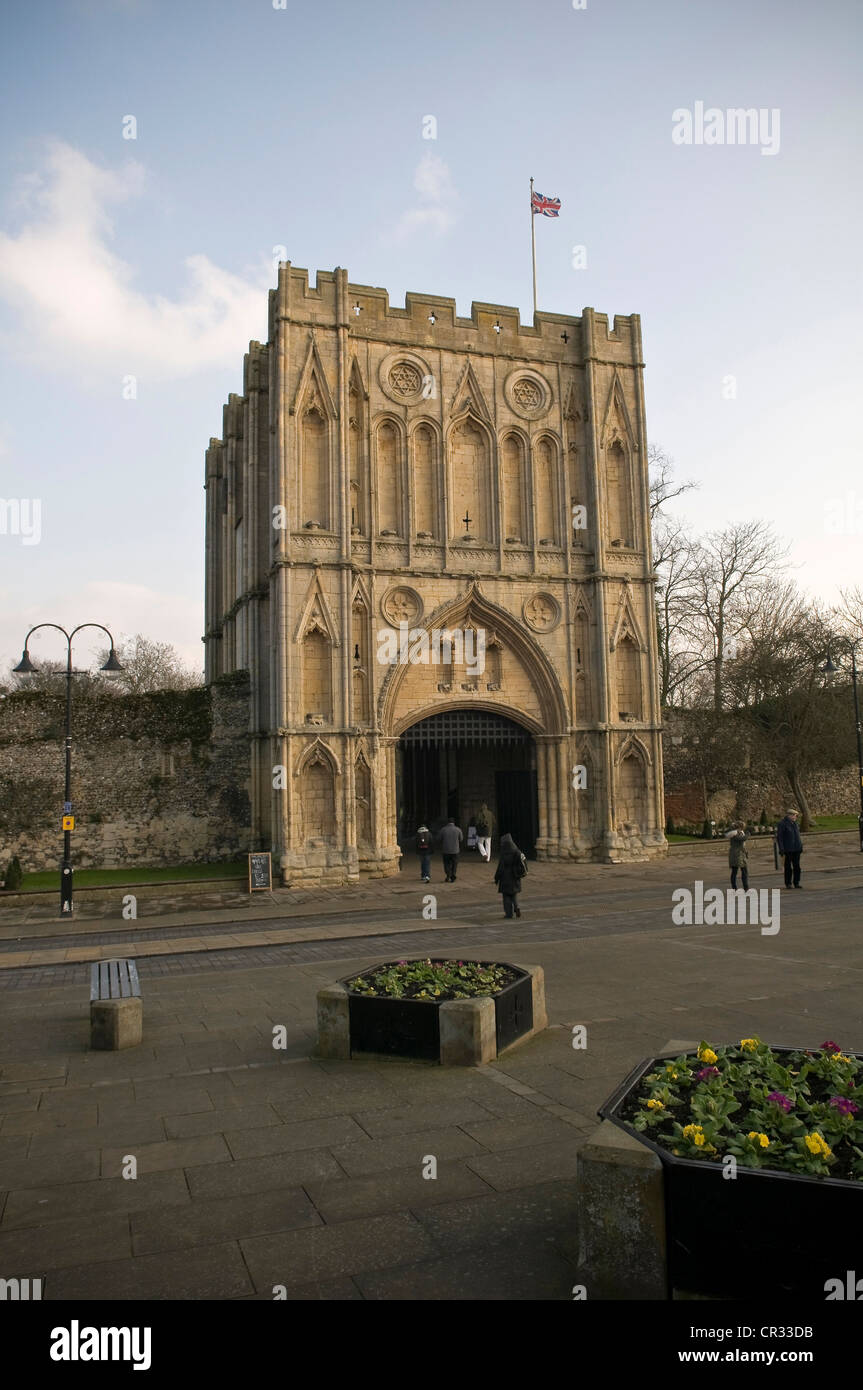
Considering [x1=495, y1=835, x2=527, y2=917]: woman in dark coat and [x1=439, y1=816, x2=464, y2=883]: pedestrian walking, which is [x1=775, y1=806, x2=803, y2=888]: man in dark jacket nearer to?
[x1=495, y1=835, x2=527, y2=917]: woman in dark coat

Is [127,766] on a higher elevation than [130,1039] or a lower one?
higher

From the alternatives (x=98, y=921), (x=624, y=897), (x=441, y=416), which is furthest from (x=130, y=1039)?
(x=441, y=416)

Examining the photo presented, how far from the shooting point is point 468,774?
33.8 m

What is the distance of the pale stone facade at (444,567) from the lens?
2464 cm

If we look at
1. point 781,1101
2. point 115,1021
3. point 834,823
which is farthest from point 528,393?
point 781,1101

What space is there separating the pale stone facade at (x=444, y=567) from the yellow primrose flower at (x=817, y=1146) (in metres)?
20.6

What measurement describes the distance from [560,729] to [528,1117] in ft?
70.8

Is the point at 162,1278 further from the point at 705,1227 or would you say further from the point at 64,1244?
the point at 705,1227

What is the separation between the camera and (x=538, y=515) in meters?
28.4

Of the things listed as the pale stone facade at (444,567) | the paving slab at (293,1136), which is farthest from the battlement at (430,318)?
the paving slab at (293,1136)

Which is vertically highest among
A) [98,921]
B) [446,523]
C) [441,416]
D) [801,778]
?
[441,416]
